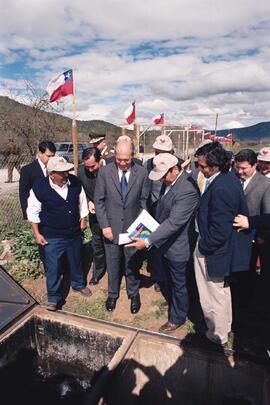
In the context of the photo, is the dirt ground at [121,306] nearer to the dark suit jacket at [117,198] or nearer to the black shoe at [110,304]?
the black shoe at [110,304]

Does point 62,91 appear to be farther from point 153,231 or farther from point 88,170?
point 153,231

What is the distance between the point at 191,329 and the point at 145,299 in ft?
2.82

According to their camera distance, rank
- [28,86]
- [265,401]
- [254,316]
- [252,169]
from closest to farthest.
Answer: [265,401] < [252,169] < [254,316] < [28,86]

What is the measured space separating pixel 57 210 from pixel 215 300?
1908 millimetres

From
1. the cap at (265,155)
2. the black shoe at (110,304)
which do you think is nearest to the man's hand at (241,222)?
the cap at (265,155)

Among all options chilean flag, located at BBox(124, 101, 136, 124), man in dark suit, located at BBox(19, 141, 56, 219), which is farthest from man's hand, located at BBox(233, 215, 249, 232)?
chilean flag, located at BBox(124, 101, 136, 124)

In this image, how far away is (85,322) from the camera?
286 cm

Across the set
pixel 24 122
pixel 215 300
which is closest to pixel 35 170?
pixel 215 300

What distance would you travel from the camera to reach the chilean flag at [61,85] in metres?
5.40

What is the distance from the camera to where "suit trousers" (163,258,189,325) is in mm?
2959

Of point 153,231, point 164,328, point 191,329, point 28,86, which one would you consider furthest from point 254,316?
point 28,86

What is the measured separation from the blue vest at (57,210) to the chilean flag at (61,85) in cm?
270

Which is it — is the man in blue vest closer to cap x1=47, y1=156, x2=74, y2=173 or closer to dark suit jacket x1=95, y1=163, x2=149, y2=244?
cap x1=47, y1=156, x2=74, y2=173

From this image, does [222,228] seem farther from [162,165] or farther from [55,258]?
[55,258]
